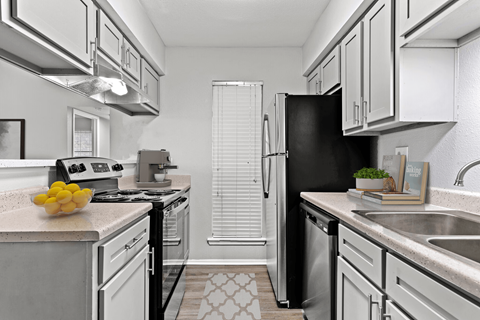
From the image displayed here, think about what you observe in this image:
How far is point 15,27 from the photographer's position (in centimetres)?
118

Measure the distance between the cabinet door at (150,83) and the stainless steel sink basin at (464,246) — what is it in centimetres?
245

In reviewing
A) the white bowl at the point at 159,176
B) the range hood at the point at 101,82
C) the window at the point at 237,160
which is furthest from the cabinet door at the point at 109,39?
the window at the point at 237,160

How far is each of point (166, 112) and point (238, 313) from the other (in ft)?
7.52

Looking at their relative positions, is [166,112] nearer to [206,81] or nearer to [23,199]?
[206,81]

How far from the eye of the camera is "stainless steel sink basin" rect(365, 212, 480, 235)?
1.41 m

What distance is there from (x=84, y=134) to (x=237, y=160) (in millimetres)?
1694

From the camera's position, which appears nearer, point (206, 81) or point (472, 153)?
point (472, 153)

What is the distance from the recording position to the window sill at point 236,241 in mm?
3537

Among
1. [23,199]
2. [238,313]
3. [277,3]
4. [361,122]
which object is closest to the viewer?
[23,199]

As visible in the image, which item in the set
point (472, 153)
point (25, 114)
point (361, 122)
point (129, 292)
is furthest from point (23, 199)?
point (472, 153)

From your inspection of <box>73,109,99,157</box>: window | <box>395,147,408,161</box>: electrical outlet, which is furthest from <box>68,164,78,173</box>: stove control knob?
<box>395,147,408,161</box>: electrical outlet

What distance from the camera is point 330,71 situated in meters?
2.66

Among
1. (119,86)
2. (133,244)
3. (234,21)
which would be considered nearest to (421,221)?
(133,244)

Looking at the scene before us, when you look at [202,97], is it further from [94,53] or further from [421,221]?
[421,221]
